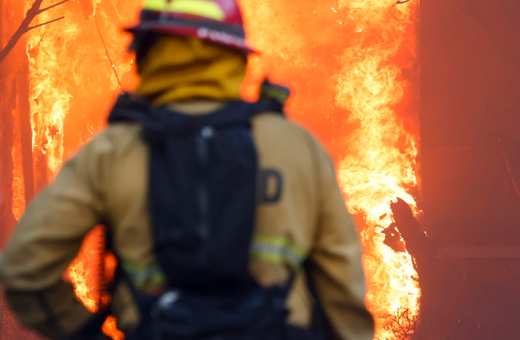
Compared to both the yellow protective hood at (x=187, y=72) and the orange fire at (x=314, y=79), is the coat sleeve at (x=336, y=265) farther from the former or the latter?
the orange fire at (x=314, y=79)

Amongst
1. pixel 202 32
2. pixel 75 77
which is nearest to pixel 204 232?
pixel 202 32

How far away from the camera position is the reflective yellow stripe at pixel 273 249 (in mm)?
1455

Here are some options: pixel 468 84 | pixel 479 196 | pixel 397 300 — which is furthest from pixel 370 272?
pixel 468 84

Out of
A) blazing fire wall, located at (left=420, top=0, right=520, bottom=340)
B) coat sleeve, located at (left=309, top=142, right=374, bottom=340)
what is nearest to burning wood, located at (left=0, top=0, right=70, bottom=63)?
blazing fire wall, located at (left=420, top=0, right=520, bottom=340)

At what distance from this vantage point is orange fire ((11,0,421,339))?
5453 millimetres

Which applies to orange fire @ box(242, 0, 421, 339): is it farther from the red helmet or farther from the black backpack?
the black backpack

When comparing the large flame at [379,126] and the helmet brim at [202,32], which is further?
the large flame at [379,126]

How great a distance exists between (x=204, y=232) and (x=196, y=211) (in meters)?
0.05

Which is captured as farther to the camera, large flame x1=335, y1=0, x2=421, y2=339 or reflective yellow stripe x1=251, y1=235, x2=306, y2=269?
large flame x1=335, y1=0, x2=421, y2=339

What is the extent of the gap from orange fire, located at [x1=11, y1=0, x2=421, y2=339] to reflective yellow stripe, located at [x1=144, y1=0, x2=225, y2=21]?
13.0 ft

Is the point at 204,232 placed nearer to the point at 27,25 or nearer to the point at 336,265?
the point at 336,265

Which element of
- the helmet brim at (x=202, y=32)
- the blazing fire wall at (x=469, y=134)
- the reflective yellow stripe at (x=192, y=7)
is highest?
the reflective yellow stripe at (x=192, y=7)

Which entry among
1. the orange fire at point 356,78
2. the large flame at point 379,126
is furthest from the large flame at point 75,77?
the large flame at point 379,126

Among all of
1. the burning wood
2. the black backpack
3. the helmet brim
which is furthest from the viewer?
the burning wood
